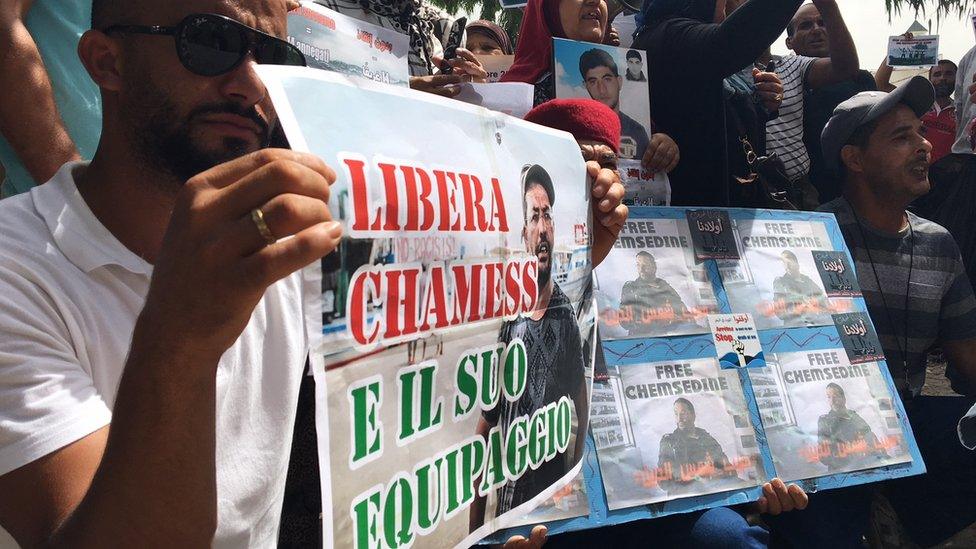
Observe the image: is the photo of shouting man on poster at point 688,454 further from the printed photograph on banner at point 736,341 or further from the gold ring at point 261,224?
the gold ring at point 261,224

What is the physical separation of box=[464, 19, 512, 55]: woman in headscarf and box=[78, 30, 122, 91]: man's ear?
308 cm

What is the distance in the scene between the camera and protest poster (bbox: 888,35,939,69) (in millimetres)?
5812

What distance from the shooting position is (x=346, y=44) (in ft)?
6.66

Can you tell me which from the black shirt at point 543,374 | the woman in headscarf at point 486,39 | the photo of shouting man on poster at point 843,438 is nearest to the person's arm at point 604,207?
the black shirt at point 543,374

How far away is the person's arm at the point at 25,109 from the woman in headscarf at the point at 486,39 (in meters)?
2.71

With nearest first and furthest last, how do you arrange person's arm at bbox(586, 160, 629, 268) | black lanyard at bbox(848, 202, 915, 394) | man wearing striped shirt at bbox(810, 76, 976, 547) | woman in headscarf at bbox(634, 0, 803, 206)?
1. person's arm at bbox(586, 160, 629, 268)
2. woman in headscarf at bbox(634, 0, 803, 206)
3. man wearing striped shirt at bbox(810, 76, 976, 547)
4. black lanyard at bbox(848, 202, 915, 394)

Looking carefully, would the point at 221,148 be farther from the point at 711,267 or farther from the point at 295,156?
the point at 711,267

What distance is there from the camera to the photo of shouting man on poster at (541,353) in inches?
52.6

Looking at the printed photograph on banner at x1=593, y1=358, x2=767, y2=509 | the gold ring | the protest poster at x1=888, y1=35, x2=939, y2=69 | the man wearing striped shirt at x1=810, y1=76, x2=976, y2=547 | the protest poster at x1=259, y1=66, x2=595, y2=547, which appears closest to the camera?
the gold ring

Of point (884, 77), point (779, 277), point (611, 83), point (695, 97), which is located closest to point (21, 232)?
point (611, 83)

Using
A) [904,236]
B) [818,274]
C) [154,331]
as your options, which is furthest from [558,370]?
[904,236]

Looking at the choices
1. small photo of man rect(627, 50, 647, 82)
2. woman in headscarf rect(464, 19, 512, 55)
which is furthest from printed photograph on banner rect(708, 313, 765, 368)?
woman in headscarf rect(464, 19, 512, 55)

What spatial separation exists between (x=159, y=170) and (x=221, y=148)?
117mm

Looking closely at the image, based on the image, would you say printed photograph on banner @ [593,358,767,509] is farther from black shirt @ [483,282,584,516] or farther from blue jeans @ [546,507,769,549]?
black shirt @ [483,282,584,516]
